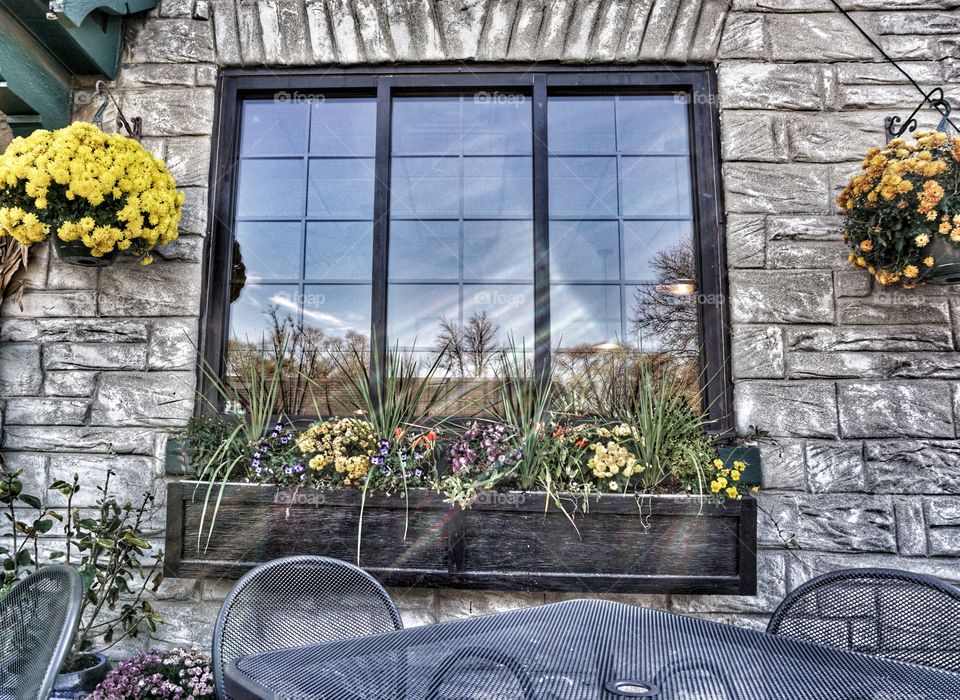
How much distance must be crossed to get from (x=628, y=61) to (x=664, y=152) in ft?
1.36

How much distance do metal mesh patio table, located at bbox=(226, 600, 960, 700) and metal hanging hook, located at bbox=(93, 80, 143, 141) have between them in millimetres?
2379

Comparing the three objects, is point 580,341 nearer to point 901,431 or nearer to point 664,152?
point 664,152

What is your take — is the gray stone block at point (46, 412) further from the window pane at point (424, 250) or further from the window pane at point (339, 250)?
the window pane at point (424, 250)

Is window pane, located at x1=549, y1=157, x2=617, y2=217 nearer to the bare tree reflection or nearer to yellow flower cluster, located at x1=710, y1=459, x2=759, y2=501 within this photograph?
the bare tree reflection

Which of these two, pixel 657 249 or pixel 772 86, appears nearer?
pixel 772 86

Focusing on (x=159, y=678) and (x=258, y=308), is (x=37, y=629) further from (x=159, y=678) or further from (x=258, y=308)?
(x=258, y=308)

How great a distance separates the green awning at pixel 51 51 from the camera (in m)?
2.37

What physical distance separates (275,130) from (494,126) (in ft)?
3.28

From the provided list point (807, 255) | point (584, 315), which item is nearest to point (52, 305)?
point (584, 315)

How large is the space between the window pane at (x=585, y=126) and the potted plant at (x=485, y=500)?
115 centimetres

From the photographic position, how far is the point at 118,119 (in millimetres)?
2643

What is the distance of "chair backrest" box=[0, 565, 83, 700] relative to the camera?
3.51 ft

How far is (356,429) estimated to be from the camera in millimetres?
2365

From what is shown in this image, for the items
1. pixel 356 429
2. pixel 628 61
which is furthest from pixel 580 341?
pixel 628 61
